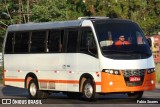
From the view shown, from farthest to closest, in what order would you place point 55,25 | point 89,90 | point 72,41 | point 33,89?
point 33,89 < point 55,25 < point 72,41 < point 89,90

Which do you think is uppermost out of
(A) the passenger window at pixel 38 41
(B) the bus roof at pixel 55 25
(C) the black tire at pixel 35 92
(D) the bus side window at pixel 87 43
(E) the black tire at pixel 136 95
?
(B) the bus roof at pixel 55 25

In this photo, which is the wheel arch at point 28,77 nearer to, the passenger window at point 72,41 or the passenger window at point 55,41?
the passenger window at point 55,41

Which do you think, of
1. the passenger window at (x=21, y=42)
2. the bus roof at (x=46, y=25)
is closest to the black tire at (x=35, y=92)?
the passenger window at (x=21, y=42)

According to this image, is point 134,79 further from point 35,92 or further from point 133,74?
point 35,92

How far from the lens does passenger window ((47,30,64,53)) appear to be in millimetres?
22250

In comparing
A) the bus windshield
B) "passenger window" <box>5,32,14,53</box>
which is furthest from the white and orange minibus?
"passenger window" <box>5,32,14,53</box>

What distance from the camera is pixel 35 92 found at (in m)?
23.6

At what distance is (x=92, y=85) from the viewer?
20250 mm

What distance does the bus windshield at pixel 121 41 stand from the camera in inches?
795

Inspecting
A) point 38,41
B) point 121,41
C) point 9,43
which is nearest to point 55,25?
point 38,41

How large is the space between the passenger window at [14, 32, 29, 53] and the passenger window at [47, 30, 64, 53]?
1.62 meters

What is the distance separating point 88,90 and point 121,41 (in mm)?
1872

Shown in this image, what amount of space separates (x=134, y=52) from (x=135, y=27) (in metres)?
1.24

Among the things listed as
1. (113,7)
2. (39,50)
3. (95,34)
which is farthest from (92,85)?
(113,7)
